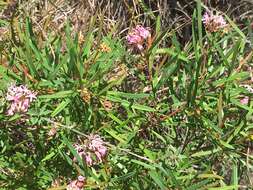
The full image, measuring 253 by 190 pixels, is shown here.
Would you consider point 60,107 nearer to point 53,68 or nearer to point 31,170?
point 53,68

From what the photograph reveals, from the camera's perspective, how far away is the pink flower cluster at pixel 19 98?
100cm

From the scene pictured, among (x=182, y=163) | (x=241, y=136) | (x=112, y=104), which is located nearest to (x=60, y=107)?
(x=112, y=104)

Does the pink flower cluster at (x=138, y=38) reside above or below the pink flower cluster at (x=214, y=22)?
below

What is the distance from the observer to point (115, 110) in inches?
48.7

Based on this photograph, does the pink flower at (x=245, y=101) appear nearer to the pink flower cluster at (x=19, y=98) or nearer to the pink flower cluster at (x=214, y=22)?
the pink flower cluster at (x=214, y=22)

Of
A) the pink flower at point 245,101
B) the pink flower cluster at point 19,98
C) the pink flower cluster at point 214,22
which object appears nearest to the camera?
the pink flower cluster at point 19,98

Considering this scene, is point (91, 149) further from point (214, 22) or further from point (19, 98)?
point (214, 22)

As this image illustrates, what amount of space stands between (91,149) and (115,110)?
220mm

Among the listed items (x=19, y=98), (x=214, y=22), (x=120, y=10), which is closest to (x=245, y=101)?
(x=214, y=22)

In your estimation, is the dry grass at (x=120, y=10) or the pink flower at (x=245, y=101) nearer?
the pink flower at (x=245, y=101)

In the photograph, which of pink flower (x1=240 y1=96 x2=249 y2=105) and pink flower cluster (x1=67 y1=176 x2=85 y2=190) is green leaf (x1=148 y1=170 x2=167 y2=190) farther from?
pink flower (x1=240 y1=96 x2=249 y2=105)

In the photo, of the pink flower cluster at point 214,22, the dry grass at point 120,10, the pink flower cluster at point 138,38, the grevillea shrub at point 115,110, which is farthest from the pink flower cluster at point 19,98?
the dry grass at point 120,10

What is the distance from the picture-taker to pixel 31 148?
1.31m

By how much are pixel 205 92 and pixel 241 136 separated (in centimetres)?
14
